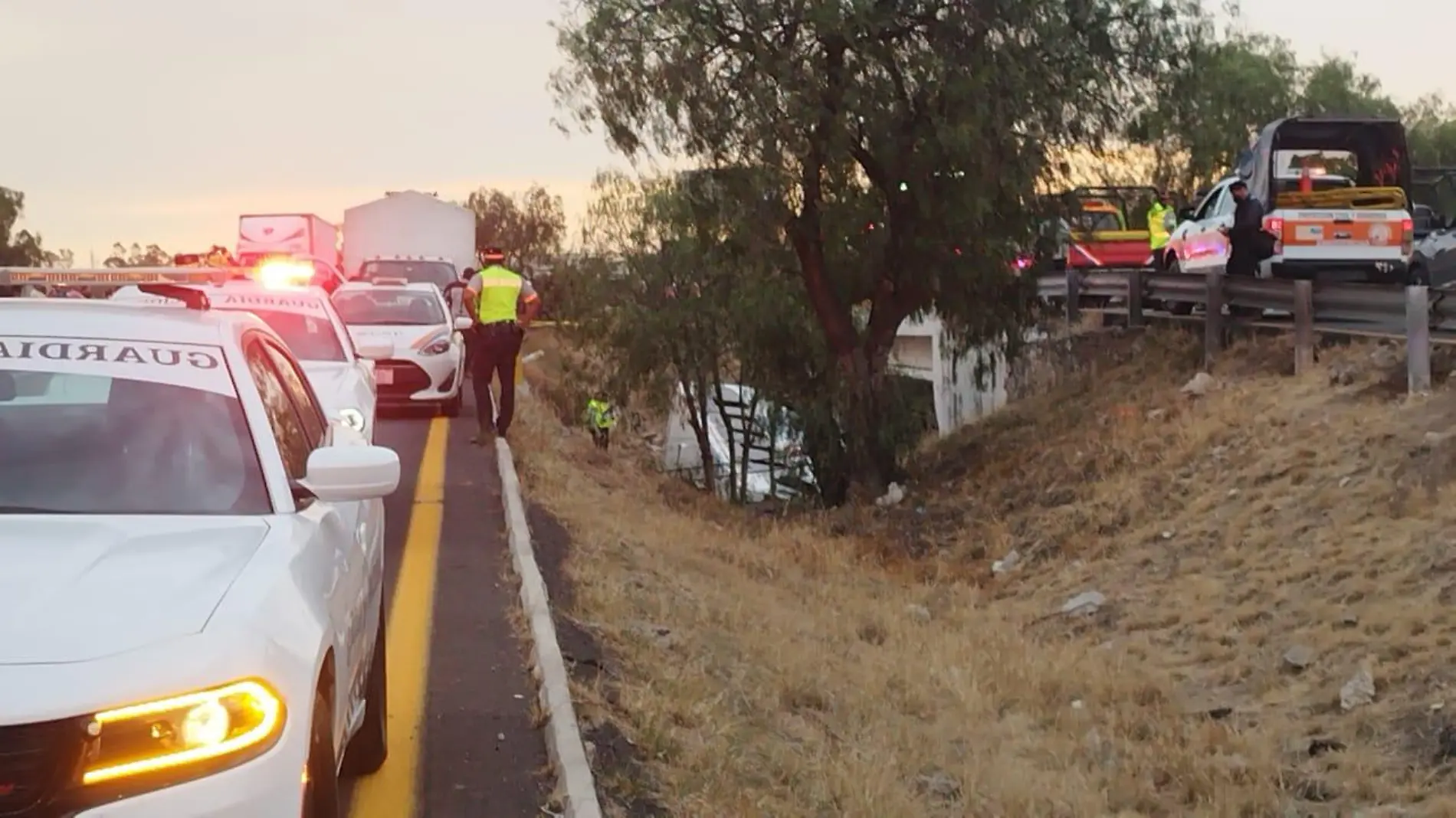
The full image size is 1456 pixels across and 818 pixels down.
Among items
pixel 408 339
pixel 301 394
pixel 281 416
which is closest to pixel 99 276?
pixel 301 394

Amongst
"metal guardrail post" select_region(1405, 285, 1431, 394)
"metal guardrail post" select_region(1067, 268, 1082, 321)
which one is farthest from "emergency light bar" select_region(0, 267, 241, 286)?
"metal guardrail post" select_region(1067, 268, 1082, 321)

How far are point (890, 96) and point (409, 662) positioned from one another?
47.3 ft

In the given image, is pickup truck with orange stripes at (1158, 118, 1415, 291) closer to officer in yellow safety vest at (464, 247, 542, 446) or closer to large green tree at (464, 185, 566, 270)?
officer in yellow safety vest at (464, 247, 542, 446)

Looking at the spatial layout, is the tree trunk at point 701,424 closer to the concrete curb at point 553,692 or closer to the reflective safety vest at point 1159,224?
the reflective safety vest at point 1159,224

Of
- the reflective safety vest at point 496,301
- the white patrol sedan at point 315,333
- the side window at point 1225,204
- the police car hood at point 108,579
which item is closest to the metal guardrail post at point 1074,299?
the side window at point 1225,204

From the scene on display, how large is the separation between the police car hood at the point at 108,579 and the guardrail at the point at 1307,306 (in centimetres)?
1329

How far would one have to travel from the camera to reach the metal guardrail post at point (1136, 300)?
23156mm

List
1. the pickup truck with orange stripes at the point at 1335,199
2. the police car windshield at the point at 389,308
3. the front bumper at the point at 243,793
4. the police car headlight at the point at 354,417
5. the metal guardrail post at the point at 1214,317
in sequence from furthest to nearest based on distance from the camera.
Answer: the metal guardrail post at the point at 1214,317 < the police car windshield at the point at 389,308 < the pickup truck with orange stripes at the point at 1335,199 < the police car headlight at the point at 354,417 < the front bumper at the point at 243,793

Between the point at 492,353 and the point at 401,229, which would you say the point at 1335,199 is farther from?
the point at 401,229

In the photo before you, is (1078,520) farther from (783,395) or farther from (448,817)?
(448,817)

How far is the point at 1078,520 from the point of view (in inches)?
679

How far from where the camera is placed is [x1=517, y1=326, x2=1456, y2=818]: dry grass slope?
8.23 m

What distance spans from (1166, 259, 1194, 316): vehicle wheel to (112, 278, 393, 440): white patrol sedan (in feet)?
42.8

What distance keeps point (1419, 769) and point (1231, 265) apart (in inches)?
480
